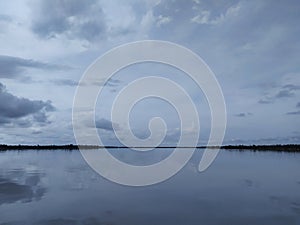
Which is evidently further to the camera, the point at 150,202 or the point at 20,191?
the point at 20,191

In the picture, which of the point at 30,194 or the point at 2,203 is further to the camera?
the point at 30,194

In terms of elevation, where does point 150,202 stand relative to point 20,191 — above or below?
below

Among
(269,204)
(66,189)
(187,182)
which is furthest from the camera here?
(187,182)

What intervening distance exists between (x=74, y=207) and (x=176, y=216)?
5.89m

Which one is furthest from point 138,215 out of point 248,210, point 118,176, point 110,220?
point 118,176

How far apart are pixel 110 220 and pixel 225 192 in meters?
10.7

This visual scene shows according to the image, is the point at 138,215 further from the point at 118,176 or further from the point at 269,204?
the point at 118,176

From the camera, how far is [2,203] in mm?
17875

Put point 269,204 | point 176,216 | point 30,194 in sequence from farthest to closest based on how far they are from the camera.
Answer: point 30,194, point 269,204, point 176,216

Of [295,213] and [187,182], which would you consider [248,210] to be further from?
[187,182]

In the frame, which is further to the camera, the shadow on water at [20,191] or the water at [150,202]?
the shadow on water at [20,191]

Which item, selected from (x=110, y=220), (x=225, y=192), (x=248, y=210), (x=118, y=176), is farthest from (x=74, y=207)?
(x=118, y=176)

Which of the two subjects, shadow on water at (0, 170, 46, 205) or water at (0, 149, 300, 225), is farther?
shadow on water at (0, 170, 46, 205)

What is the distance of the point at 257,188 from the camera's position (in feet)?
77.8
